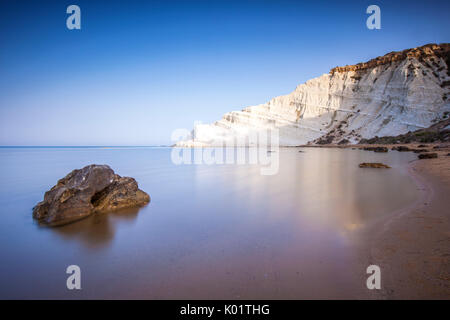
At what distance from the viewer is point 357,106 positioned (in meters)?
50.6

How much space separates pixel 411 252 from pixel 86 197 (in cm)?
559

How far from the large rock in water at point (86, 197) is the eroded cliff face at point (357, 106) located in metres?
44.7

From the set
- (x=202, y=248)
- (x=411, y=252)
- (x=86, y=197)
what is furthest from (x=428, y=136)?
(x=86, y=197)

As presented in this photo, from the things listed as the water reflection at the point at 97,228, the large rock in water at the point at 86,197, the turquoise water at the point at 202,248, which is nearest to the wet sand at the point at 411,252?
the turquoise water at the point at 202,248

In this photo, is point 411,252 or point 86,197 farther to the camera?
point 86,197

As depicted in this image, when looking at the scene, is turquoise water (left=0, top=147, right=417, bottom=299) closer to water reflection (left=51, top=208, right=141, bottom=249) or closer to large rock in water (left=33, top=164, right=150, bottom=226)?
water reflection (left=51, top=208, right=141, bottom=249)

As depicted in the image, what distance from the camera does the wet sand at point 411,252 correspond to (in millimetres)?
1960

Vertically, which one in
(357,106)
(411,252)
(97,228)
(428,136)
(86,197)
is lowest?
(97,228)

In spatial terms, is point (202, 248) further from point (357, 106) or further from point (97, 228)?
point (357, 106)

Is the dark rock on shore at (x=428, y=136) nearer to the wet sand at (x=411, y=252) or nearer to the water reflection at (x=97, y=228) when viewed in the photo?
the wet sand at (x=411, y=252)

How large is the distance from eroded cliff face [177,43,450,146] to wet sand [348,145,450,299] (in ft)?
140

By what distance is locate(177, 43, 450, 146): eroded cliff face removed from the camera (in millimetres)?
39281
